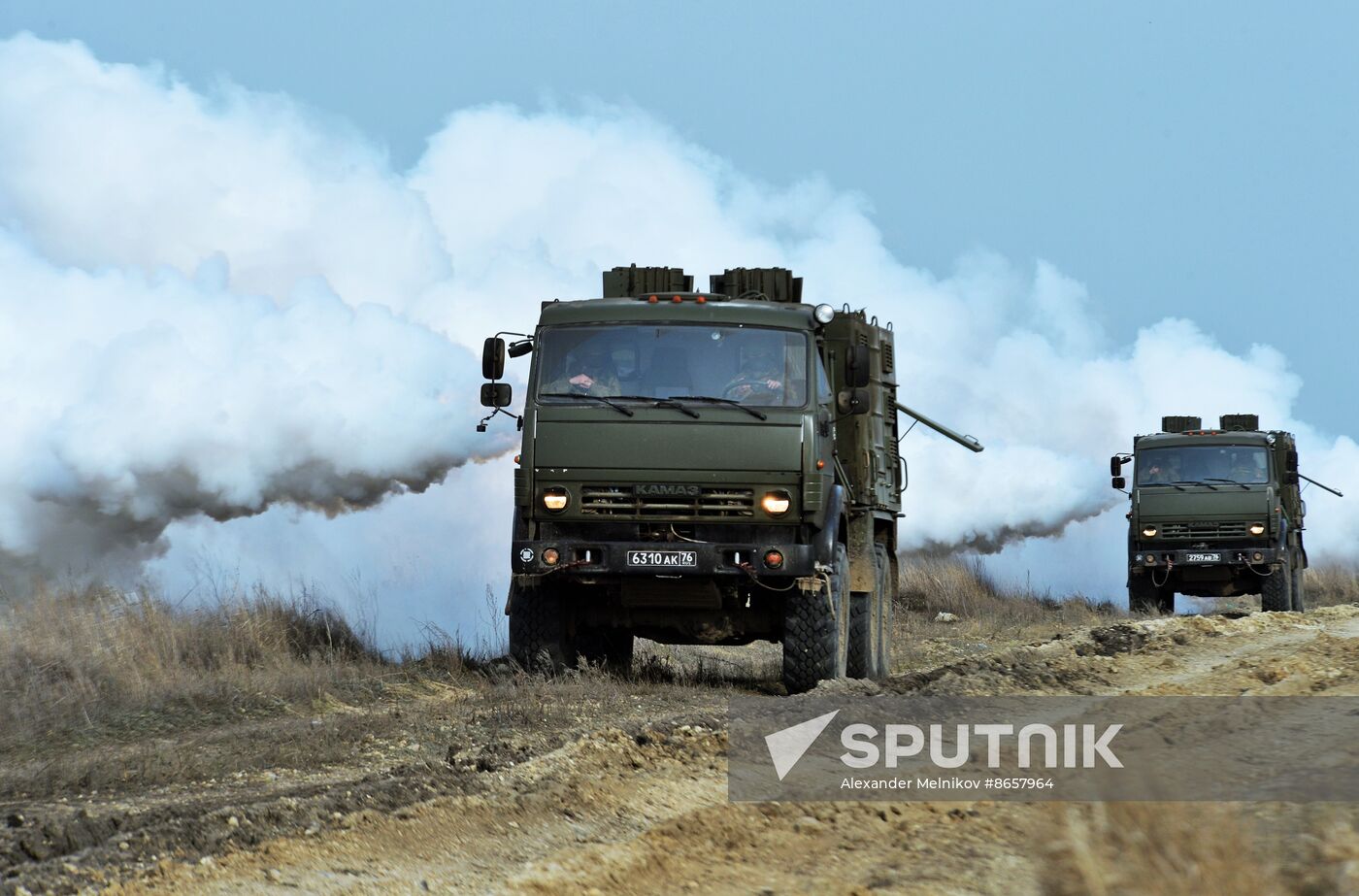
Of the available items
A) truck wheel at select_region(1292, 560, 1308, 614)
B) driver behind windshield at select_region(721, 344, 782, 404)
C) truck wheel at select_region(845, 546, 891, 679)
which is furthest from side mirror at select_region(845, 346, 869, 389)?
truck wheel at select_region(1292, 560, 1308, 614)

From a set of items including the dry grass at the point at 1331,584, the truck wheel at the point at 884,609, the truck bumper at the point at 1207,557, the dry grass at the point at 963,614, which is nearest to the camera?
the truck wheel at the point at 884,609

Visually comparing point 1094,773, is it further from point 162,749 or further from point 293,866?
point 162,749

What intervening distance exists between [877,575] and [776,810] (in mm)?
8220

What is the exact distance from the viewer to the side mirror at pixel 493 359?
12555mm

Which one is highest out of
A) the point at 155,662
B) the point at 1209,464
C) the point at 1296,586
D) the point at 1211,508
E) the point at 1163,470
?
the point at 1209,464

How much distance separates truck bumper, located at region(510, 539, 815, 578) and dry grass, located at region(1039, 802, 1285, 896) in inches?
278

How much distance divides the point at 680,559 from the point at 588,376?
5.23ft

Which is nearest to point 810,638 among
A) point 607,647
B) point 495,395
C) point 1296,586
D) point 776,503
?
point 776,503

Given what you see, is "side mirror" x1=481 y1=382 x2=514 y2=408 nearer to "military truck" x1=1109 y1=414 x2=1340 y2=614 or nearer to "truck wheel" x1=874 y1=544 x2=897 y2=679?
"truck wheel" x1=874 y1=544 x2=897 y2=679

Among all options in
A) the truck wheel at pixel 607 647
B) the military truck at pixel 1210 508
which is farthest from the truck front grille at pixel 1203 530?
the truck wheel at pixel 607 647

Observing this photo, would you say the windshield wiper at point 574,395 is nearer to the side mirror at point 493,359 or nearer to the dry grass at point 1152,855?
the side mirror at point 493,359

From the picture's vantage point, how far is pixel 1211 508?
24469mm

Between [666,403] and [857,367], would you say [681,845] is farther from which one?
[857,367]

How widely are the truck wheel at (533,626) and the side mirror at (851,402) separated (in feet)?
9.24
